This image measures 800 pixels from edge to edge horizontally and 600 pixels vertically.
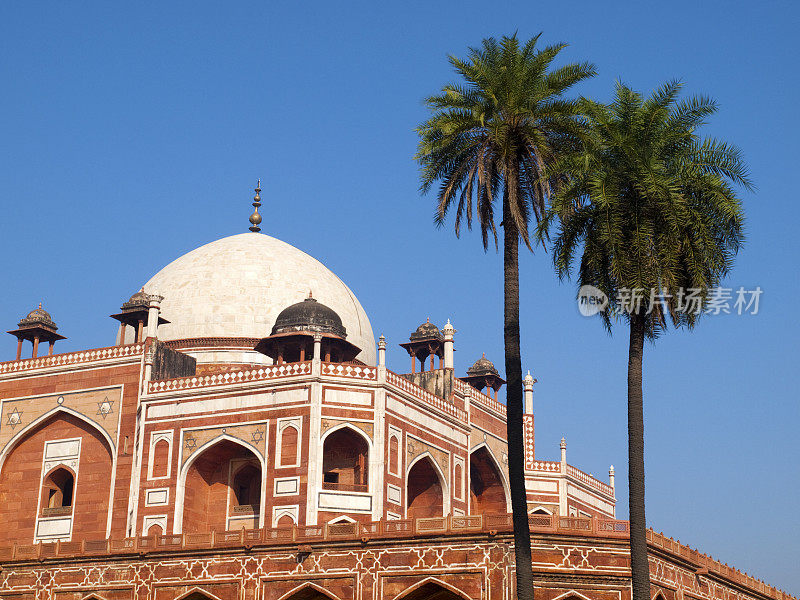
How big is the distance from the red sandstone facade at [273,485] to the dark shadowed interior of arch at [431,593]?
0.21 feet

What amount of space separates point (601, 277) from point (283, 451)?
1504cm

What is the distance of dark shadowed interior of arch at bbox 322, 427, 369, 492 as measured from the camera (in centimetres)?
3891

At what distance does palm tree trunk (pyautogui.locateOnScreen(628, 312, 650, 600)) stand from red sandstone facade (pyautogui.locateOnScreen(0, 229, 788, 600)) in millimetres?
4696

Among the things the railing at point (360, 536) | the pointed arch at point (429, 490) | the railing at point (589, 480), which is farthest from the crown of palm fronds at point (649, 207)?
the railing at point (589, 480)

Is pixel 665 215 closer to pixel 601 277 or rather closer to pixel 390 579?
pixel 601 277

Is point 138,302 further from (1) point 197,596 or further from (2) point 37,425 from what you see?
(1) point 197,596

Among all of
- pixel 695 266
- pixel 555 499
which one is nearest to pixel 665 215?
pixel 695 266

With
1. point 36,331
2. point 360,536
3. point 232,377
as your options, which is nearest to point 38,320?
point 36,331

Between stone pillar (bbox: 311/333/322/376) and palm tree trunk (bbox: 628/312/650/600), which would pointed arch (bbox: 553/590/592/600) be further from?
stone pillar (bbox: 311/333/322/376)

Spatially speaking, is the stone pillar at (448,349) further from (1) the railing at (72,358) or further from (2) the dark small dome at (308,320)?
(1) the railing at (72,358)

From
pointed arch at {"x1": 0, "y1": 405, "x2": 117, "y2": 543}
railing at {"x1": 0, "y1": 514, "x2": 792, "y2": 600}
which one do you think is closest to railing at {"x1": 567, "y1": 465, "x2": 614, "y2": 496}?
railing at {"x1": 0, "y1": 514, "x2": 792, "y2": 600}

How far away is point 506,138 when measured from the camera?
27.9 meters

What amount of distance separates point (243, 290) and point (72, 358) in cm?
841

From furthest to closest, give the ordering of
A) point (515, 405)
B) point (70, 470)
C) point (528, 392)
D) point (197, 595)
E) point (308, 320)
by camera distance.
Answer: point (528, 392) < point (308, 320) < point (70, 470) < point (197, 595) < point (515, 405)
